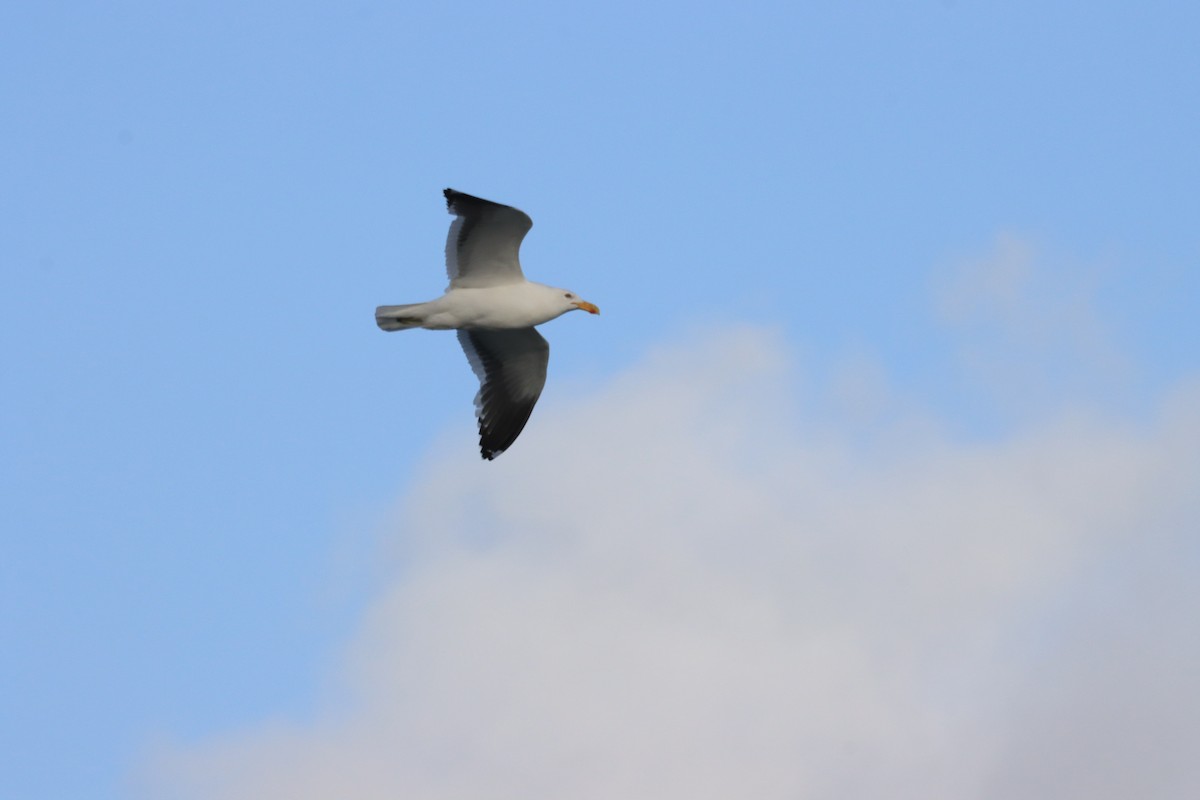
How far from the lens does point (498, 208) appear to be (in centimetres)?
2156

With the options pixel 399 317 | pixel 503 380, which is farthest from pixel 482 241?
pixel 503 380

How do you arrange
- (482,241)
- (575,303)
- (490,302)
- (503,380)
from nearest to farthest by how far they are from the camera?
1. (482,241)
2. (490,302)
3. (575,303)
4. (503,380)

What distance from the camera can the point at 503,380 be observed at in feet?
80.5

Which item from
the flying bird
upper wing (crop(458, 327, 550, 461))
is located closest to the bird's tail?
the flying bird

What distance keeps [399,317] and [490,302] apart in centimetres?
118

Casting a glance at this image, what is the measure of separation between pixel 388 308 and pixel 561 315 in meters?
2.29

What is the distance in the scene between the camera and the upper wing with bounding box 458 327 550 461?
2419 centimetres

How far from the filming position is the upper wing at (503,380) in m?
24.2

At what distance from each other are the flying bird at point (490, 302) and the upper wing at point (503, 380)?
0.01 m

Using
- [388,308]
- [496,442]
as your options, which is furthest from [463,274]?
[496,442]

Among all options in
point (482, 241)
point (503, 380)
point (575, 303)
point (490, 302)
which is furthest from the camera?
point (503, 380)

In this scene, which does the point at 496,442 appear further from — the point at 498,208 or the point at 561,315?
the point at 498,208

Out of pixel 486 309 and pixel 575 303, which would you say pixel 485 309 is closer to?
pixel 486 309

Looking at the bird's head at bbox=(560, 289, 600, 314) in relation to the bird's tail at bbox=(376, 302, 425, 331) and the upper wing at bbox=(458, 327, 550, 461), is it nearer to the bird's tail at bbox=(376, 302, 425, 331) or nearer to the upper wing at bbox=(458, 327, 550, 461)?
the upper wing at bbox=(458, 327, 550, 461)
